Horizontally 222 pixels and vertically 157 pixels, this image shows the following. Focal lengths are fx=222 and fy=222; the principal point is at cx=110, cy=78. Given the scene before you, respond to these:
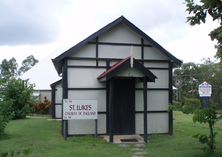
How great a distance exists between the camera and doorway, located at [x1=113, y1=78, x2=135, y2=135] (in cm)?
1002

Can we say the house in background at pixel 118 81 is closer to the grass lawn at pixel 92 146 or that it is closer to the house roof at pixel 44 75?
the grass lawn at pixel 92 146

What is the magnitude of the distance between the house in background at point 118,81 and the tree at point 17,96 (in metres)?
7.54

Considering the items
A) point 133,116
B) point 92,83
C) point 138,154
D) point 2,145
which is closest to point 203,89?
point 133,116

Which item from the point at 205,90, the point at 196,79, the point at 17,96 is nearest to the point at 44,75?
the point at 17,96

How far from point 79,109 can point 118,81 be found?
88.5 inches

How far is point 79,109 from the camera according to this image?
29.9 ft

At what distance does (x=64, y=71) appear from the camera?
31.4 ft

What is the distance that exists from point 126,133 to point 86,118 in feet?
6.93

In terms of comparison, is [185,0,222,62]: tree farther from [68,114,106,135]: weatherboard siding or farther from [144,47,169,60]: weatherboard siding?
[68,114,106,135]: weatherboard siding

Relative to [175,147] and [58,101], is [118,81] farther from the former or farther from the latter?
[58,101]

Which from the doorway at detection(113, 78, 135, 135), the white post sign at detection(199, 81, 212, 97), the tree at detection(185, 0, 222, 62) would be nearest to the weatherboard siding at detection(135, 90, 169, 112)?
the doorway at detection(113, 78, 135, 135)

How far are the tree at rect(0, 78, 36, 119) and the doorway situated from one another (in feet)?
29.4

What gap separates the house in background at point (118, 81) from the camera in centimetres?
969

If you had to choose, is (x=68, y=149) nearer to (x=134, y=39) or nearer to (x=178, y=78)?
(x=134, y=39)
